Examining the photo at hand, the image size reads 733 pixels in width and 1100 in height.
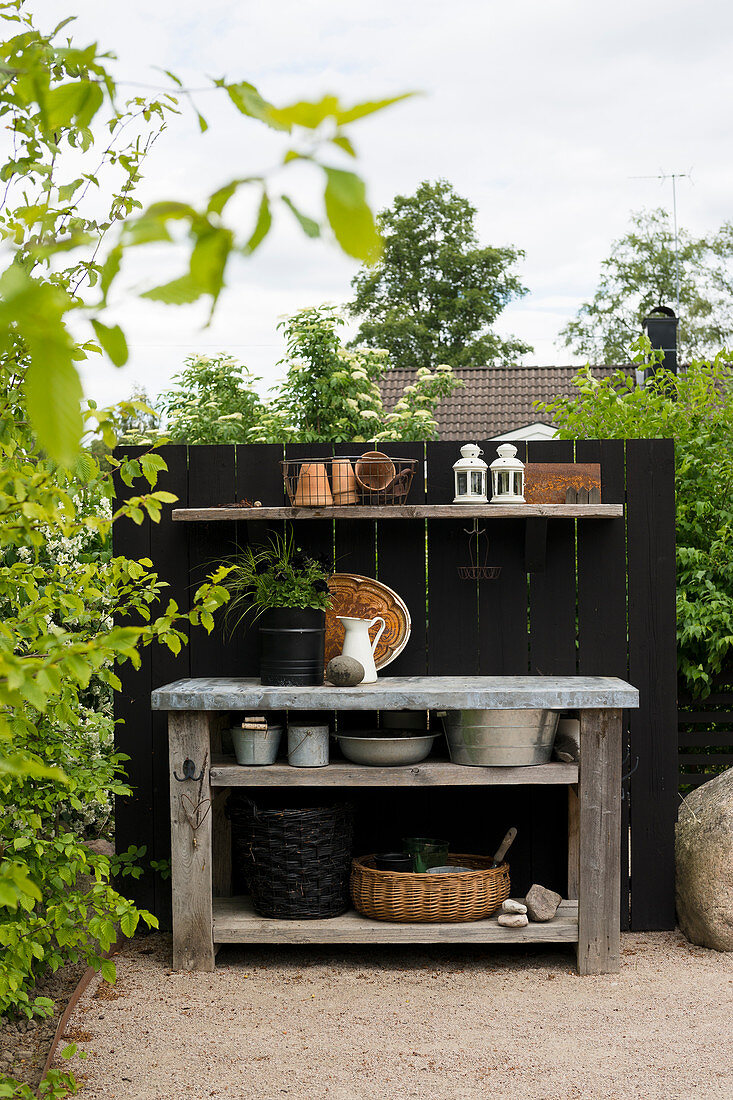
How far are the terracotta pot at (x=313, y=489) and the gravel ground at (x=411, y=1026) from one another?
1469mm

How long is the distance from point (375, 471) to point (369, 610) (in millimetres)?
474

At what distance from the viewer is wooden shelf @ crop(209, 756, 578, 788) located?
3121 millimetres

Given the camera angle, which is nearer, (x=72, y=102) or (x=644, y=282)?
(x=72, y=102)

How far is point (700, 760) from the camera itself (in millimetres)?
3934

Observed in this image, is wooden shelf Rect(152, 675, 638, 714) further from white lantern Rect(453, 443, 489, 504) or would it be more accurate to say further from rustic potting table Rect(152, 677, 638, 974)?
white lantern Rect(453, 443, 489, 504)

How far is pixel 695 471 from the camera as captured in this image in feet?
13.4

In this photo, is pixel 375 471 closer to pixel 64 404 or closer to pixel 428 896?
pixel 428 896

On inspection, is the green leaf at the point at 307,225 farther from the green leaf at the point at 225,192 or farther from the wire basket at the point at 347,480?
the wire basket at the point at 347,480

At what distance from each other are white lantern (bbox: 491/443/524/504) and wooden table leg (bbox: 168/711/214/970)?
1194 mm

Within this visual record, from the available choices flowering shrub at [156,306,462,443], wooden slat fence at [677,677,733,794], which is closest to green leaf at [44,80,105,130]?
wooden slat fence at [677,677,733,794]


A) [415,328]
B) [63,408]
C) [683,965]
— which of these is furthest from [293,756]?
[415,328]

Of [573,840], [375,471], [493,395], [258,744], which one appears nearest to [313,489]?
[375,471]

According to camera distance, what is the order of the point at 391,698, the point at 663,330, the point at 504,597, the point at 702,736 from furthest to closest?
the point at 663,330, the point at 702,736, the point at 504,597, the point at 391,698

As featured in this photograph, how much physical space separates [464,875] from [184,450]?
1687 mm
